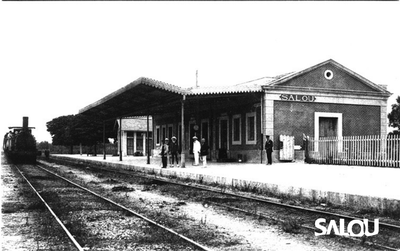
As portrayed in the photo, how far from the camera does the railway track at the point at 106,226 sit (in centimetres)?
604

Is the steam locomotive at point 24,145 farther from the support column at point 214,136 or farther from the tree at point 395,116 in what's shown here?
the tree at point 395,116

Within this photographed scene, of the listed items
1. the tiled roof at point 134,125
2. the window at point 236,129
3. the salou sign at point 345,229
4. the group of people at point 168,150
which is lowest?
the salou sign at point 345,229

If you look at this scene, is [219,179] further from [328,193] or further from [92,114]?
[92,114]

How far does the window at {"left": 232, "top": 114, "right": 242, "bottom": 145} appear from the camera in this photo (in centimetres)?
2503

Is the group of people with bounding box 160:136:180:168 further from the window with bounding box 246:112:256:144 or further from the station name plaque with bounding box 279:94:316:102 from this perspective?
the station name plaque with bounding box 279:94:316:102

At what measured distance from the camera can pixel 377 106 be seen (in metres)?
24.8

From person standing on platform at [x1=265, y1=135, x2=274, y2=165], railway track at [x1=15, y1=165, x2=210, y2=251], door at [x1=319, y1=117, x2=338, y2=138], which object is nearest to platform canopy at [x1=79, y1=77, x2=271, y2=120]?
person standing on platform at [x1=265, y1=135, x2=274, y2=165]

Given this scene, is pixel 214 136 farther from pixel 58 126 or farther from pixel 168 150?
pixel 58 126

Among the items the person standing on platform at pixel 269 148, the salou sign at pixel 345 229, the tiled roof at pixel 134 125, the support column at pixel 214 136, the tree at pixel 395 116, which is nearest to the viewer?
the salou sign at pixel 345 229

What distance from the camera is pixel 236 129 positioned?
83.8 ft

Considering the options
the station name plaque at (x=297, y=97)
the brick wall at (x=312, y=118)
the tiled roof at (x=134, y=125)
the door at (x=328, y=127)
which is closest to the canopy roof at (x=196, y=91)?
the station name plaque at (x=297, y=97)

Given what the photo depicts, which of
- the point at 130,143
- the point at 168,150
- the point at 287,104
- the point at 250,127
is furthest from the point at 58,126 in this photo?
the point at 287,104

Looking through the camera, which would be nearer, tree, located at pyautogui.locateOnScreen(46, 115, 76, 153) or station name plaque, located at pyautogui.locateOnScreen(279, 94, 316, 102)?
station name plaque, located at pyautogui.locateOnScreen(279, 94, 316, 102)

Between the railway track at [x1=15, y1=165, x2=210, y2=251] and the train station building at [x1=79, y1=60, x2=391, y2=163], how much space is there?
35.1ft
